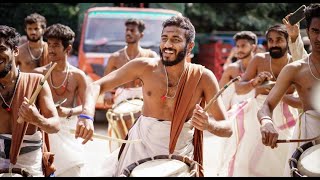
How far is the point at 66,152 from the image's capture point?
5566 millimetres

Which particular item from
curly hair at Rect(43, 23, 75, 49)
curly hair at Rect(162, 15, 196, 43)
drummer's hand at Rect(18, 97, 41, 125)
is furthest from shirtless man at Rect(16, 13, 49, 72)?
drummer's hand at Rect(18, 97, 41, 125)

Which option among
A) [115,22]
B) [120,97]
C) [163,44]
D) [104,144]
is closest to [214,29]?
[115,22]

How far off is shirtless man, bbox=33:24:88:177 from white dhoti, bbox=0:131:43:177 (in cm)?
146

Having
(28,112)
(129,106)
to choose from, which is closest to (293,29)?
(129,106)

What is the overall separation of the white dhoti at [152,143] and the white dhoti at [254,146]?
2085mm

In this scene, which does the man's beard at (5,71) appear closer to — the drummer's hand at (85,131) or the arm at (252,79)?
the drummer's hand at (85,131)

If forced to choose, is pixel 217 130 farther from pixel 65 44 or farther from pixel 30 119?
pixel 65 44

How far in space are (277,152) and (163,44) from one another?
247 cm

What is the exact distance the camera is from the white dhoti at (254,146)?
241 inches

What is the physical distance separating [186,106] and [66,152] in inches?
72.5

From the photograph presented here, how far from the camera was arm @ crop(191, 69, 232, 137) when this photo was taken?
12.3ft

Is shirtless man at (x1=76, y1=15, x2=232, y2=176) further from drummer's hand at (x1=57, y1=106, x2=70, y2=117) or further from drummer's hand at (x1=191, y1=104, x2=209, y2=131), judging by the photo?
drummer's hand at (x1=57, y1=106, x2=70, y2=117)

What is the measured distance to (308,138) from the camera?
4.12 meters

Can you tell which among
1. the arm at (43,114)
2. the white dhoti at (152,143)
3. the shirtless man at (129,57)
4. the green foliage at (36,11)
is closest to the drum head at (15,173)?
the arm at (43,114)
